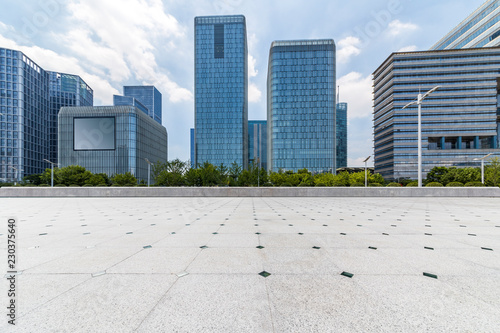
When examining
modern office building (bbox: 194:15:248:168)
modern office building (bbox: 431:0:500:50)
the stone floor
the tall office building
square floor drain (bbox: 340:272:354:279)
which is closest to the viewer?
the stone floor

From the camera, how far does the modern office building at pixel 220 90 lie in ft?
290

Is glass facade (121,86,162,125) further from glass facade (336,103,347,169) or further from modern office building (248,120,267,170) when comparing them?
glass facade (336,103,347,169)

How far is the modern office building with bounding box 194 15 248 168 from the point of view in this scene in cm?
8844

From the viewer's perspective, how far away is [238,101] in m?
89.8

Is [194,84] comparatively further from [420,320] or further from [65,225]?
[420,320]

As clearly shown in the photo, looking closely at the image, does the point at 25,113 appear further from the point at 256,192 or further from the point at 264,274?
the point at 264,274

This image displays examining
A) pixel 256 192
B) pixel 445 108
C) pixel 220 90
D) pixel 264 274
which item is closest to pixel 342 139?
pixel 445 108

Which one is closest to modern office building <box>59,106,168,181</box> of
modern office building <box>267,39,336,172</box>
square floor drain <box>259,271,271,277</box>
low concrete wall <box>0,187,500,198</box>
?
low concrete wall <box>0,187,500,198</box>

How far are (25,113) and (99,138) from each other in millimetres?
37215

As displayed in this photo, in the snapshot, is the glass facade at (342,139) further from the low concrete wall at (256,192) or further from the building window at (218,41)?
the low concrete wall at (256,192)

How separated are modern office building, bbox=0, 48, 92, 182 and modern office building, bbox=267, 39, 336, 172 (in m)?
90.6

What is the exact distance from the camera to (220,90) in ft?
294

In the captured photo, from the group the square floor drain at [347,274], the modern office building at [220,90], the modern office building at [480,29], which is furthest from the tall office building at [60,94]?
the modern office building at [480,29]

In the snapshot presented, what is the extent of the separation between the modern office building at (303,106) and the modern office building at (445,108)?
903 inches
